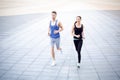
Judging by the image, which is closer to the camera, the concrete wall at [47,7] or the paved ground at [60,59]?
the paved ground at [60,59]

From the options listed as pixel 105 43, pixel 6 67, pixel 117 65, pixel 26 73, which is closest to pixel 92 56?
pixel 117 65

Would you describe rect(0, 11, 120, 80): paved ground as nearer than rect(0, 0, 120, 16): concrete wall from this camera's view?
Yes

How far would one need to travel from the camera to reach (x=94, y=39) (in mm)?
11289

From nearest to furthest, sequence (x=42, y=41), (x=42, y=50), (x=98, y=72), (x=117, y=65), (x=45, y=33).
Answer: (x=98, y=72)
(x=117, y=65)
(x=42, y=50)
(x=42, y=41)
(x=45, y=33)

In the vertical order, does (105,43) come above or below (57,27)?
below

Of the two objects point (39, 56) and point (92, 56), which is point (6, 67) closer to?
point (39, 56)

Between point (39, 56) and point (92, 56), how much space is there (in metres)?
2.30

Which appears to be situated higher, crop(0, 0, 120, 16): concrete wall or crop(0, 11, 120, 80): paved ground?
crop(0, 0, 120, 16): concrete wall

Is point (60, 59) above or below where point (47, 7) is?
below

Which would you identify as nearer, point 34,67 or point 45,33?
point 34,67

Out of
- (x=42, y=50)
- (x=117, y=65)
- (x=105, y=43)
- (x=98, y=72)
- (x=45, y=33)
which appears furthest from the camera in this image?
(x=45, y=33)

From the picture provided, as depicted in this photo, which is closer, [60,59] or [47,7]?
[60,59]

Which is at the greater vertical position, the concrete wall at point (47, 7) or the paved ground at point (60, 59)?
the concrete wall at point (47, 7)

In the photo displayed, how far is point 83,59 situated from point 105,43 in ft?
9.02
